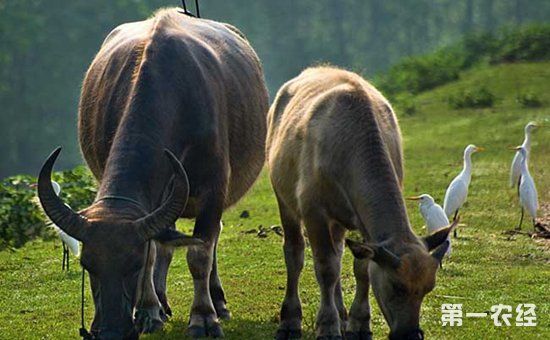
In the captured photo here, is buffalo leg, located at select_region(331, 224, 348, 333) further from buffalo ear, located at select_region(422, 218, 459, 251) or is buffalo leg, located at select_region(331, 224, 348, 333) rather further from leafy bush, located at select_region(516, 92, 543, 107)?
leafy bush, located at select_region(516, 92, 543, 107)

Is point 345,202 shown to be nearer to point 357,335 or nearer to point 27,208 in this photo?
point 357,335

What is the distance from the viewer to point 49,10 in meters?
76.2

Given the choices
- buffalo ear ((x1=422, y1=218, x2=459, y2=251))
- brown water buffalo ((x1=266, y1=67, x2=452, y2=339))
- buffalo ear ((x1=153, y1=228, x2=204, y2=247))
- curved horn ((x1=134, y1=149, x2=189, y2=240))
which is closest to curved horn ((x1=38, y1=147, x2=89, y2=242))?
curved horn ((x1=134, y1=149, x2=189, y2=240))

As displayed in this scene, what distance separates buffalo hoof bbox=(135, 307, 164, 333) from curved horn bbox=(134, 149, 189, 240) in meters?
1.80

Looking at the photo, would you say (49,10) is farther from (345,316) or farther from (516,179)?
(345,316)

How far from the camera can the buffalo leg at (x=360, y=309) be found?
9797mm

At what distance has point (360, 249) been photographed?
8.21 meters

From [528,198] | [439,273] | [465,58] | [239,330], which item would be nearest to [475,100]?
[465,58]

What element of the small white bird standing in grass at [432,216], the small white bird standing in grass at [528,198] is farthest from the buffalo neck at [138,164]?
the small white bird standing in grass at [528,198]

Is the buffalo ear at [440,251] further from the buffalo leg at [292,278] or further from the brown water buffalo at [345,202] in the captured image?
the buffalo leg at [292,278]

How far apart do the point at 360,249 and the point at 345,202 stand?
3.60 ft

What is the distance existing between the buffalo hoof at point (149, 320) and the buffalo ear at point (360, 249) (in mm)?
2880

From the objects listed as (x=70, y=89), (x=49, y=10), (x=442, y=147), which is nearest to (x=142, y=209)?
(x=442, y=147)

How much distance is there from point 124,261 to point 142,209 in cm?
58
